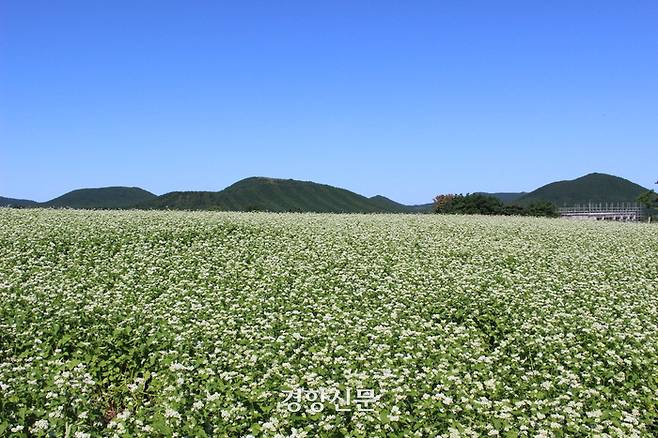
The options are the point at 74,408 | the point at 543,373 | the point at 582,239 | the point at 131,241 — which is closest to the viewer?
the point at 74,408

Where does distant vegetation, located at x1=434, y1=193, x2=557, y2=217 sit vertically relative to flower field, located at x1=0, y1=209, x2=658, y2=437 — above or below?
above

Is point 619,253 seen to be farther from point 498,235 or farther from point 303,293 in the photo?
point 303,293

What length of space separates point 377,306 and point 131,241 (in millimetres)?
11929

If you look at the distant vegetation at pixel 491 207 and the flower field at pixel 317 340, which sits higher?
the distant vegetation at pixel 491 207

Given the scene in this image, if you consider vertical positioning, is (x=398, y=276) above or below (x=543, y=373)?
above

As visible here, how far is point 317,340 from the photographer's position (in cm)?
1247

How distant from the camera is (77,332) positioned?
1302cm

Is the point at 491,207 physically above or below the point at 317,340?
above

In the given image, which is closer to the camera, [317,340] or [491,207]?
[317,340]

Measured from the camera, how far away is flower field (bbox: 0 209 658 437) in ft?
30.0

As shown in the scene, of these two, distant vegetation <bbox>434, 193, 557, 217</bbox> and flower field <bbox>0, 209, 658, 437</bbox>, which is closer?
flower field <bbox>0, 209, 658, 437</bbox>

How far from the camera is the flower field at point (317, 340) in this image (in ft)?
30.0

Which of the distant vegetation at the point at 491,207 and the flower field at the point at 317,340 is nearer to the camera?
the flower field at the point at 317,340

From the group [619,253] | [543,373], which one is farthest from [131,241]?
[619,253]
